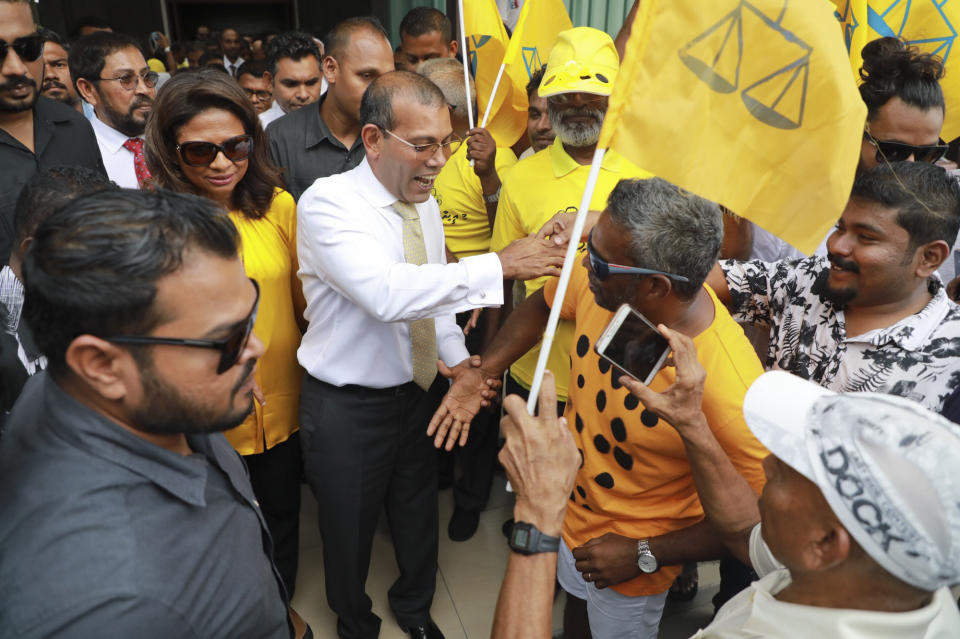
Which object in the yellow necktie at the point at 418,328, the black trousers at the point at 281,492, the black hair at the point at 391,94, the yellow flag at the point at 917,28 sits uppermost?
the yellow flag at the point at 917,28

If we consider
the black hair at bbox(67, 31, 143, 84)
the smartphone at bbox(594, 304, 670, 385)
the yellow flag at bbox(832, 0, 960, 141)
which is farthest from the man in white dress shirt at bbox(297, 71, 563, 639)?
the black hair at bbox(67, 31, 143, 84)

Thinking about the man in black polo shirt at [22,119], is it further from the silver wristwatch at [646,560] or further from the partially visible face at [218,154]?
the silver wristwatch at [646,560]

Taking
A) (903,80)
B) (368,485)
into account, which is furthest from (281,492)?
(903,80)

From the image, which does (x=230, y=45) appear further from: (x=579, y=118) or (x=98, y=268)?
(x=98, y=268)

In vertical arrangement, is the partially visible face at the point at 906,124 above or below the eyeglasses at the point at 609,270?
above

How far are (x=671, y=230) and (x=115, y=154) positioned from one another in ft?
11.6

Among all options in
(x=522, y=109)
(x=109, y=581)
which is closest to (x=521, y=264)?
(x=109, y=581)

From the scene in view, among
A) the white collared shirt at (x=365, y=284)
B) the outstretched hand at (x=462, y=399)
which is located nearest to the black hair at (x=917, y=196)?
the white collared shirt at (x=365, y=284)

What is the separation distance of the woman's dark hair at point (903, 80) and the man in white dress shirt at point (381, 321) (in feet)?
5.44

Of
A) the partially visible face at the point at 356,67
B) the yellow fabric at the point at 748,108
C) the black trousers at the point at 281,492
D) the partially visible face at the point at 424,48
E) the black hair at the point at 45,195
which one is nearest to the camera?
the yellow fabric at the point at 748,108

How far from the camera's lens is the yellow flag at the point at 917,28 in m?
2.98

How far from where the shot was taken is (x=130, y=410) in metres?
1.23

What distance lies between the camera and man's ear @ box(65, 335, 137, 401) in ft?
3.78

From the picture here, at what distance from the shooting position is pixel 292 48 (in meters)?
4.63
